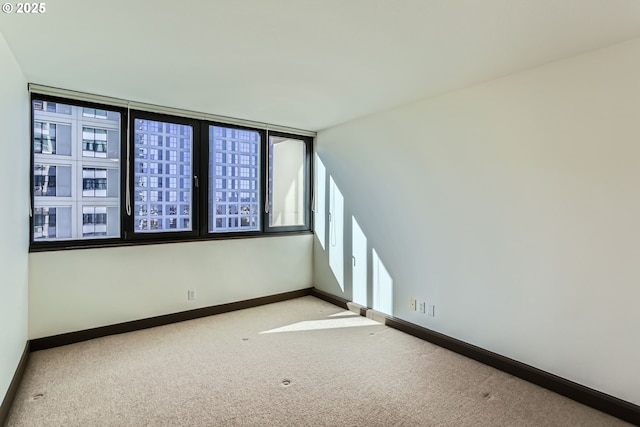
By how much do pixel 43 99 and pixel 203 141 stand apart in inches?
58.5

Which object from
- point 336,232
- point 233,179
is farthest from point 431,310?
point 233,179

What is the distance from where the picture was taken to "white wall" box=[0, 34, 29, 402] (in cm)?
211

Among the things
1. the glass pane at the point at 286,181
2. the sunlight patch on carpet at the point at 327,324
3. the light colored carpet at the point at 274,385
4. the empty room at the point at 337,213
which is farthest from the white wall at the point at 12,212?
the glass pane at the point at 286,181

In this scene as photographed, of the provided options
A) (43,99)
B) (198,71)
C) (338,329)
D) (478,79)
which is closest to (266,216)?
(338,329)

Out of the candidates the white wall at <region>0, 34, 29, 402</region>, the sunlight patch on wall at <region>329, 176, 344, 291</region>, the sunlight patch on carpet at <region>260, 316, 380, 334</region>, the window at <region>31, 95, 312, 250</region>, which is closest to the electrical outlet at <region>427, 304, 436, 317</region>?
the sunlight patch on carpet at <region>260, 316, 380, 334</region>

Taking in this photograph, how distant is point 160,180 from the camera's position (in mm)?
3816

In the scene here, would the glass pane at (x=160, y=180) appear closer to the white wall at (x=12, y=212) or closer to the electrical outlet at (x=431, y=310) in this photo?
the white wall at (x=12, y=212)

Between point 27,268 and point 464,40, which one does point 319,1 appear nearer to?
point 464,40

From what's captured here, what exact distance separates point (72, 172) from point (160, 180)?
797mm

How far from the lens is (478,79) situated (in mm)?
2795

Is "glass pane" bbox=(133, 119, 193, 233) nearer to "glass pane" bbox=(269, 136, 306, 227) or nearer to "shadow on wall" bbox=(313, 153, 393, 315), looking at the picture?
"glass pane" bbox=(269, 136, 306, 227)

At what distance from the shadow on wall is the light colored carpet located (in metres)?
0.52

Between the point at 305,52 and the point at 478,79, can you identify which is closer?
the point at 305,52

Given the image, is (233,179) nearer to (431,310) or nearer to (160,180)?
(160,180)
